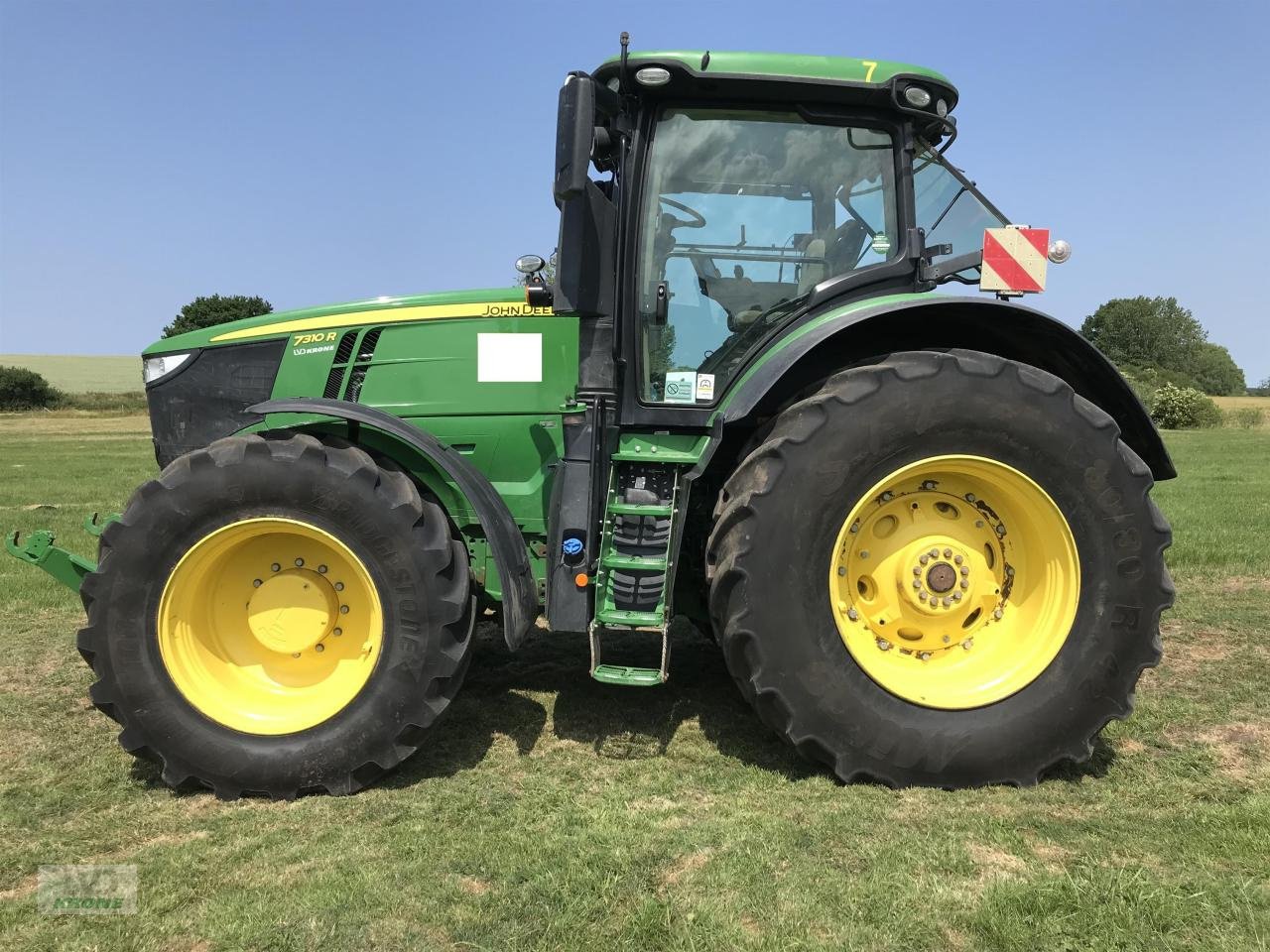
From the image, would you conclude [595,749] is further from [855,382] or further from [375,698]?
[855,382]

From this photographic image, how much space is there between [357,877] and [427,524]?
122 centimetres

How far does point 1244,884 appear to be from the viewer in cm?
244

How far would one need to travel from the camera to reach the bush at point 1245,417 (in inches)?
1182

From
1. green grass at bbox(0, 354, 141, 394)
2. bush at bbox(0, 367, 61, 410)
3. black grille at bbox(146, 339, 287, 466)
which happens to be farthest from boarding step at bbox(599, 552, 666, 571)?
green grass at bbox(0, 354, 141, 394)

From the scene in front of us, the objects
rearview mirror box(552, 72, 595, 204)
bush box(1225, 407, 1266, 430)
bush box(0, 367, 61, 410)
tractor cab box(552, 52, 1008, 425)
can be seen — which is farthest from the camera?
bush box(0, 367, 61, 410)

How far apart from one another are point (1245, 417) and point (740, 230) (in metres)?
35.1

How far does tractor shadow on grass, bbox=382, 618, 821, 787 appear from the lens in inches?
137

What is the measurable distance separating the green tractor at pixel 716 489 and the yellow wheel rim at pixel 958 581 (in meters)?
0.01

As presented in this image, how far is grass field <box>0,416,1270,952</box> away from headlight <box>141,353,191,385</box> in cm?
163

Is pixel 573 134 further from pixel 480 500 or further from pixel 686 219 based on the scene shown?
pixel 480 500

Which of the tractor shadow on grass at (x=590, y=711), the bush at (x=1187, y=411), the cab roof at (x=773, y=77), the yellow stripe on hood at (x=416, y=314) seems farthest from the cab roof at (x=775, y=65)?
the bush at (x=1187, y=411)

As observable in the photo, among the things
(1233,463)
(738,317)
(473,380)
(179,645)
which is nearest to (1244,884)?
(738,317)

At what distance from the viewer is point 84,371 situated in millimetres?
58031

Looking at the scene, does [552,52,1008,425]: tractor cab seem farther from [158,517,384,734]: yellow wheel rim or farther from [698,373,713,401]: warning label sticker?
[158,517,384,734]: yellow wheel rim
